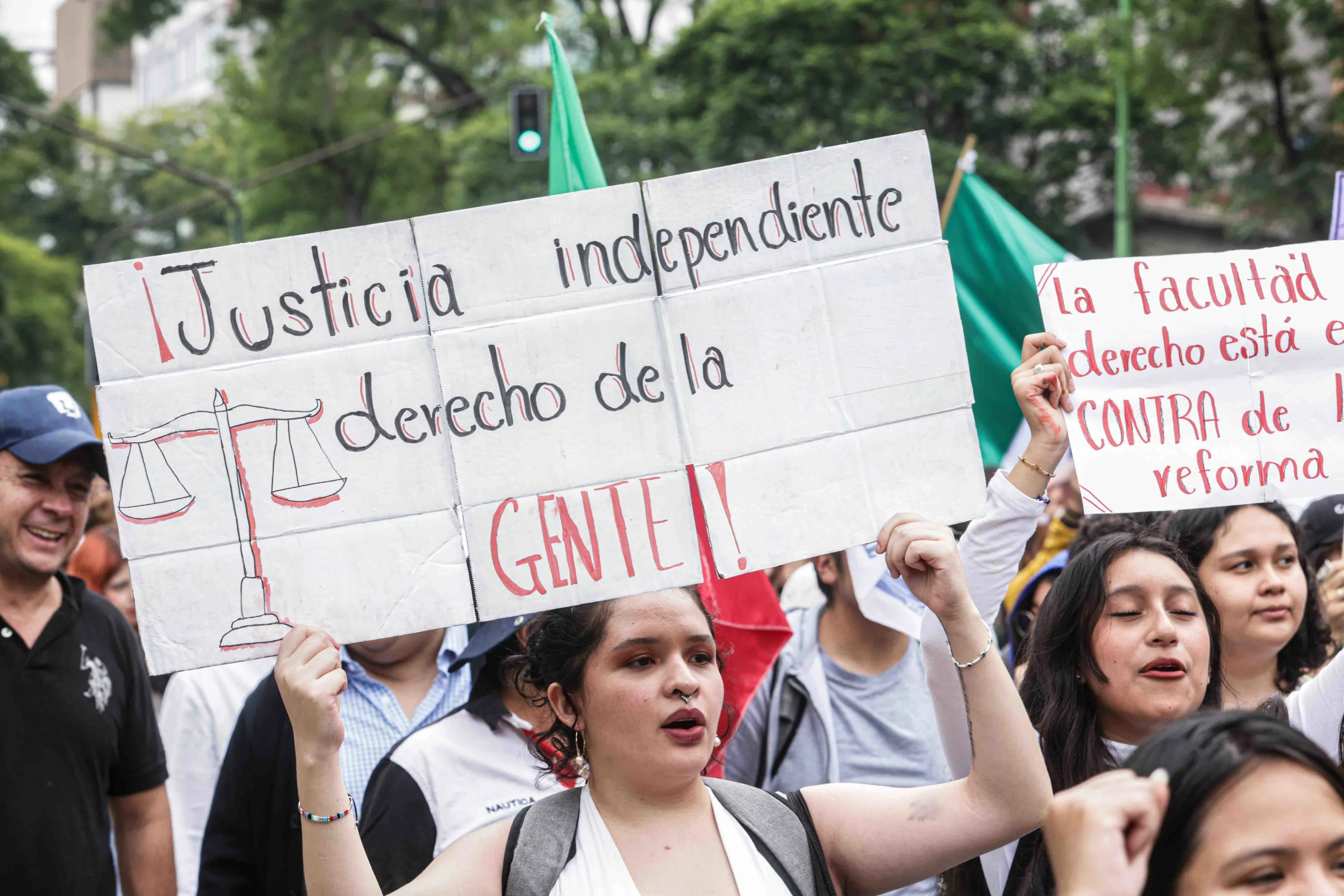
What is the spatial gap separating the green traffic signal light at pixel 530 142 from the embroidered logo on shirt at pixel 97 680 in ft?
19.4

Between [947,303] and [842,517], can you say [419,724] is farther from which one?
[947,303]

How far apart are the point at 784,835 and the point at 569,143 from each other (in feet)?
8.53

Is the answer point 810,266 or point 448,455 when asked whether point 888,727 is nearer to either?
point 810,266

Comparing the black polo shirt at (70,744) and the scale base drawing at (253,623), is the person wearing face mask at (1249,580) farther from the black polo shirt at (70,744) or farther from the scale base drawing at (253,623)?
the black polo shirt at (70,744)

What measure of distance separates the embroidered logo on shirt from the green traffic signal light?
5.93m

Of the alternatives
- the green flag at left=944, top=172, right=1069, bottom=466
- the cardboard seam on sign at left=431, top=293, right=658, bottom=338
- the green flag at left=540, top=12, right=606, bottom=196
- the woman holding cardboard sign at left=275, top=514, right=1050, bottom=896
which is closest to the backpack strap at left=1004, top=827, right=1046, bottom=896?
the woman holding cardboard sign at left=275, top=514, right=1050, bottom=896

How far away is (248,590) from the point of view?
8.13ft

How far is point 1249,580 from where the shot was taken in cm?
357

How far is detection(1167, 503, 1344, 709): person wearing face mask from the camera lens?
355cm

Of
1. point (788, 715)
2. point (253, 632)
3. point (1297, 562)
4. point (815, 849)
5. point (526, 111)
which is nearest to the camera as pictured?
point (815, 849)

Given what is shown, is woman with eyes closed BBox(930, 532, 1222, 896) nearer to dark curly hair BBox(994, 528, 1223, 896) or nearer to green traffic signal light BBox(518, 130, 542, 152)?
dark curly hair BBox(994, 528, 1223, 896)

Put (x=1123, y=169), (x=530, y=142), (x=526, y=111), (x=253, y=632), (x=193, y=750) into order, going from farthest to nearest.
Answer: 1. (x=1123, y=169)
2. (x=526, y=111)
3. (x=530, y=142)
4. (x=193, y=750)
5. (x=253, y=632)

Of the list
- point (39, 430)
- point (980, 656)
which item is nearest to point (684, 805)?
point (980, 656)

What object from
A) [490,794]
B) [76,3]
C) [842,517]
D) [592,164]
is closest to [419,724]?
[490,794]
